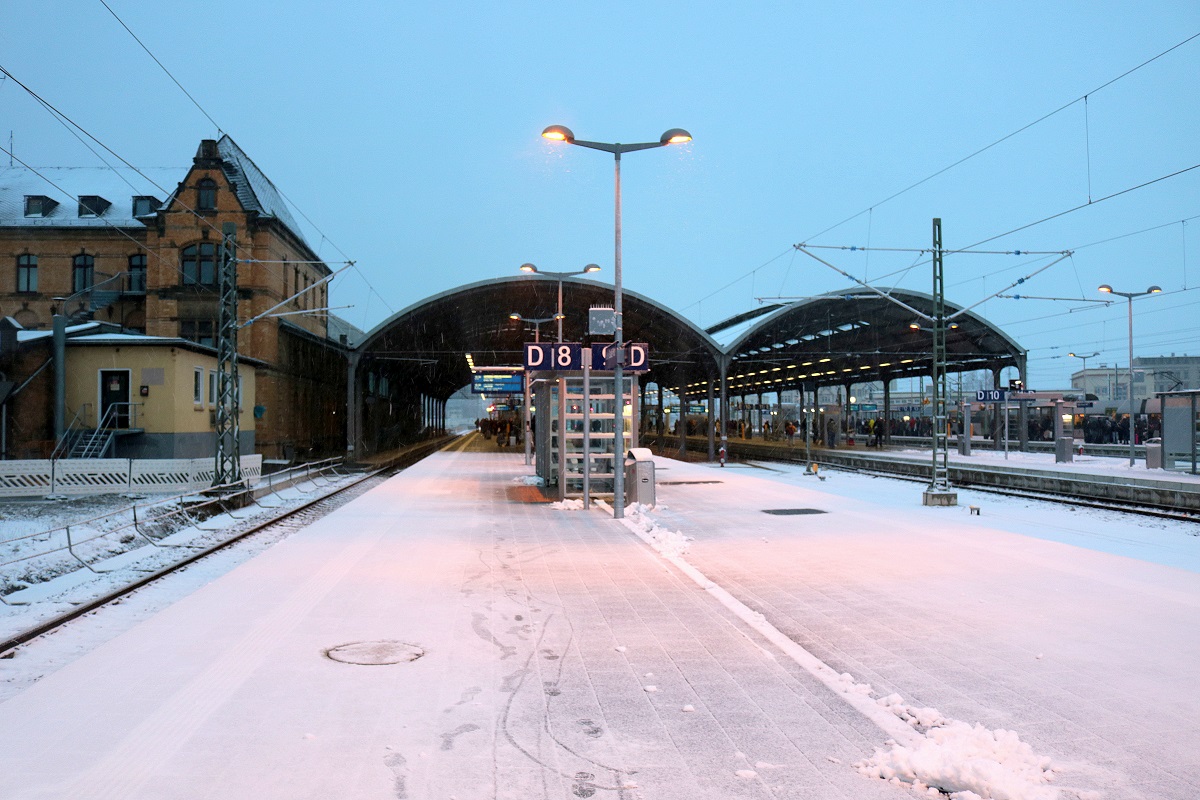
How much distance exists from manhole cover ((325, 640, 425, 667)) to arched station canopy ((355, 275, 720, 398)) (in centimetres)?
3260

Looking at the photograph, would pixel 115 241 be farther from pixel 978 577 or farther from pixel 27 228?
pixel 978 577

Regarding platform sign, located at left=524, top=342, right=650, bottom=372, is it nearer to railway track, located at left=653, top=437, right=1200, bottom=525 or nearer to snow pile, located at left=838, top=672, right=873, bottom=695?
railway track, located at left=653, top=437, right=1200, bottom=525

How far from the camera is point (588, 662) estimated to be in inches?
259

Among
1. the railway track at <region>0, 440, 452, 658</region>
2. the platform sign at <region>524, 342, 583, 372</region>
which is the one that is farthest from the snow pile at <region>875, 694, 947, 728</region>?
the platform sign at <region>524, 342, 583, 372</region>

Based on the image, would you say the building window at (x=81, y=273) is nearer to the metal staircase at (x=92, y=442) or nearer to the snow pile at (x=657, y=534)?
the metal staircase at (x=92, y=442)

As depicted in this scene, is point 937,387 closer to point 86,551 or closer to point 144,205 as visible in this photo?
point 86,551

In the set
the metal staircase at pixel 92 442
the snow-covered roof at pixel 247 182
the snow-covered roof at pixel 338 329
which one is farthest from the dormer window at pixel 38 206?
the metal staircase at pixel 92 442

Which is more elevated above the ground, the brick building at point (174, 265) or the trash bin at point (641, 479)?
the brick building at point (174, 265)

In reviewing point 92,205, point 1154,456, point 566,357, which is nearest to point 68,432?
point 92,205

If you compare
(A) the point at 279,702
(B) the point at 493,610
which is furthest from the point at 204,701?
(B) the point at 493,610

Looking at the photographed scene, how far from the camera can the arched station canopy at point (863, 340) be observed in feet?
133

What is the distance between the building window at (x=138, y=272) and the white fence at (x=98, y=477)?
22403mm

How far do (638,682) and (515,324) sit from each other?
50.7 meters

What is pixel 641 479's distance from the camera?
17.8m
